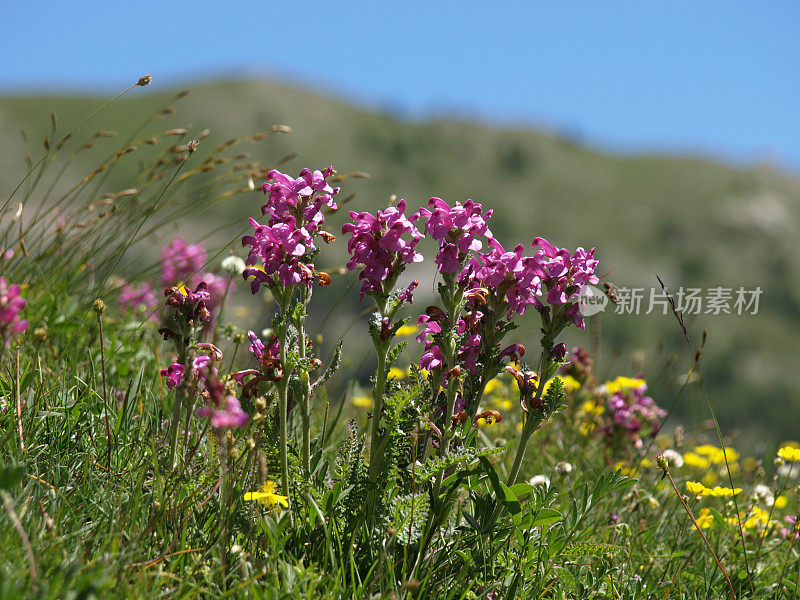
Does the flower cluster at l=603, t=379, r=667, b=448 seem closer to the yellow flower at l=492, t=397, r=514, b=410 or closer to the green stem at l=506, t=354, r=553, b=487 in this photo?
the yellow flower at l=492, t=397, r=514, b=410

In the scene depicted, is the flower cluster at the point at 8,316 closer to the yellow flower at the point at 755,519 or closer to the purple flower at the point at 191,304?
the purple flower at the point at 191,304

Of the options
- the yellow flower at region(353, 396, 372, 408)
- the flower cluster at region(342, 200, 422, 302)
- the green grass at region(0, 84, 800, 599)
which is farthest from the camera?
the yellow flower at region(353, 396, 372, 408)

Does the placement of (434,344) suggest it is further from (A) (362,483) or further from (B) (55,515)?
(B) (55,515)

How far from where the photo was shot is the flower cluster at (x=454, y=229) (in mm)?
2426

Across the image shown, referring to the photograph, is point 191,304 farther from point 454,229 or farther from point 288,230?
point 454,229

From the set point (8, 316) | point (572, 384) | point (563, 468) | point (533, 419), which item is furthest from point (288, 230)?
point (572, 384)

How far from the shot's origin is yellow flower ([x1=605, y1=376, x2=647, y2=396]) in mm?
4695

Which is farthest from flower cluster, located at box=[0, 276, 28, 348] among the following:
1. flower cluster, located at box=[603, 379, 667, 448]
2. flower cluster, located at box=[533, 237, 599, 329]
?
flower cluster, located at box=[603, 379, 667, 448]

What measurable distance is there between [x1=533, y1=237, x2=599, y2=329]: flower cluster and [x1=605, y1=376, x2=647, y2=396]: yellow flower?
7.74ft

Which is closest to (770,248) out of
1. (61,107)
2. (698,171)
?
(698,171)

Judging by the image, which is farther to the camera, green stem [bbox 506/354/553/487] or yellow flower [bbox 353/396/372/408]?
yellow flower [bbox 353/396/372/408]

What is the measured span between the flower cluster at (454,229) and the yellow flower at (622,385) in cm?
269

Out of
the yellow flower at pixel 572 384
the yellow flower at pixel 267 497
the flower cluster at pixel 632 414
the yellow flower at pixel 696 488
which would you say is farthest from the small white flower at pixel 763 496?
the yellow flower at pixel 267 497

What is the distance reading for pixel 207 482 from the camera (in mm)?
2496
